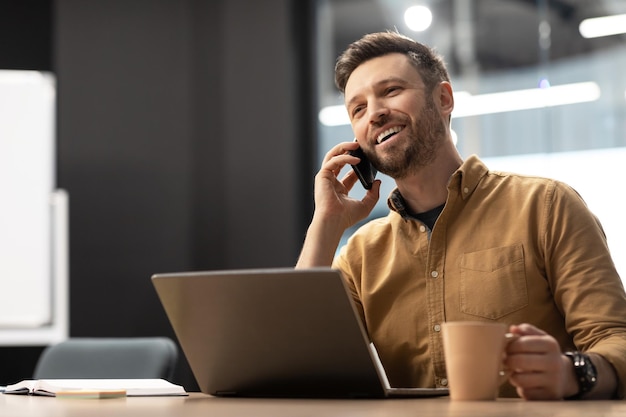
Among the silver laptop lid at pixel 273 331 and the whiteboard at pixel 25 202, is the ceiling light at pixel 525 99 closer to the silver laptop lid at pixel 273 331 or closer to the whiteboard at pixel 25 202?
the whiteboard at pixel 25 202

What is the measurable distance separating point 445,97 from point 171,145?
2720mm

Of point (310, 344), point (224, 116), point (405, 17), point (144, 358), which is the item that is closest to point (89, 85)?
point (224, 116)

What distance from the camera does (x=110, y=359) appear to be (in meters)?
3.12

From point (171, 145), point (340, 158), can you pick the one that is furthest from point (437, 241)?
point (171, 145)

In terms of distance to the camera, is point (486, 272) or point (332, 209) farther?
point (332, 209)

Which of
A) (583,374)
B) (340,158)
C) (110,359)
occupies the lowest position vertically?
(110,359)

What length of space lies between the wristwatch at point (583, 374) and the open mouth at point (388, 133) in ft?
2.55

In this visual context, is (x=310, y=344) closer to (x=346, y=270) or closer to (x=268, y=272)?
(x=268, y=272)

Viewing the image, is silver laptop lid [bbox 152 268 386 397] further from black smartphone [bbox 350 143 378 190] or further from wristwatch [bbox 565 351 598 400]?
black smartphone [bbox 350 143 378 190]

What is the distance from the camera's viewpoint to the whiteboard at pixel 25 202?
4.41 meters

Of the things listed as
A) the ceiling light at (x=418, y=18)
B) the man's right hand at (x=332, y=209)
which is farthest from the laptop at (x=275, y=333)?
the ceiling light at (x=418, y=18)

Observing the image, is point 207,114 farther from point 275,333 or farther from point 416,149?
point 275,333

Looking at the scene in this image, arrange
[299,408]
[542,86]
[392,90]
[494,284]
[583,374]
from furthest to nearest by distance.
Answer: [542,86]
[392,90]
[494,284]
[583,374]
[299,408]

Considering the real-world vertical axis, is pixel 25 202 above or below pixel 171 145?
below
